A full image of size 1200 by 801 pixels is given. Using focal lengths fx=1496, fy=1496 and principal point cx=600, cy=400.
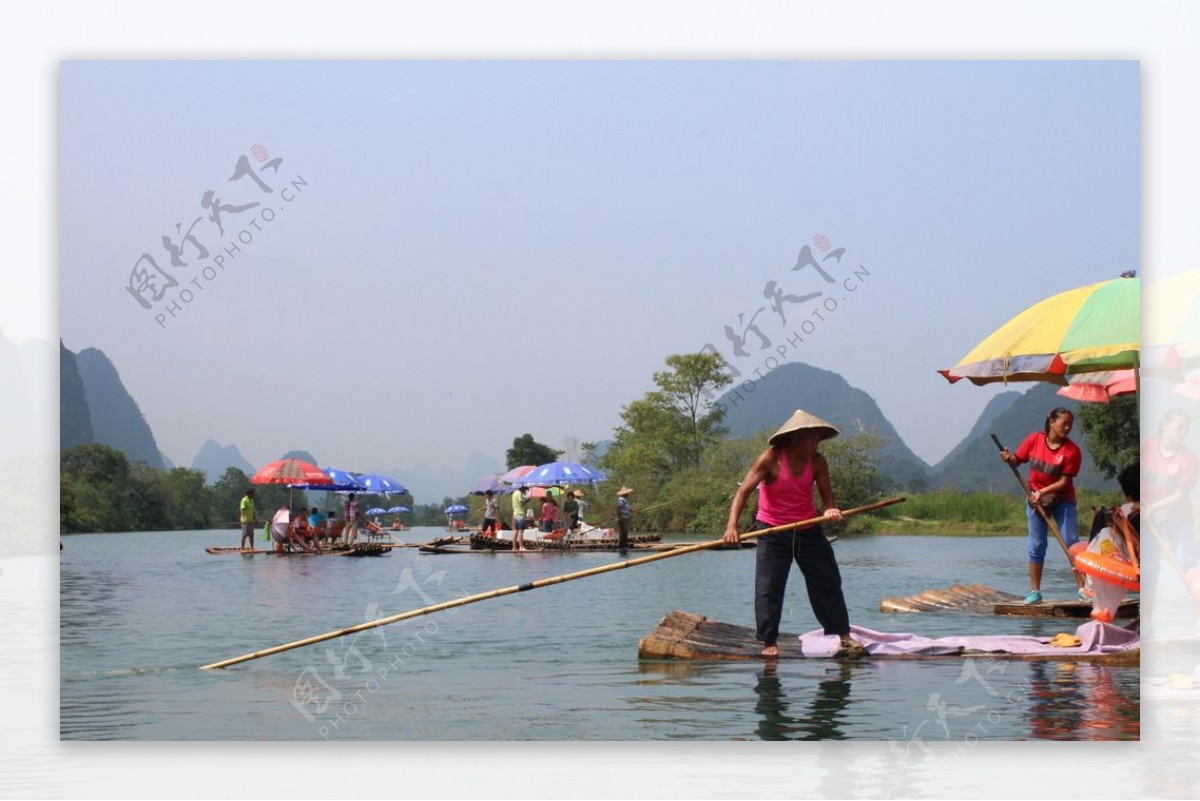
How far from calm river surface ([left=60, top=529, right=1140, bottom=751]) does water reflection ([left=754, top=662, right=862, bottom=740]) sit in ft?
0.04

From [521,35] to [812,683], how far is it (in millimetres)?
3115

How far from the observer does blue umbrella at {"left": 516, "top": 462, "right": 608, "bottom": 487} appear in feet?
55.6

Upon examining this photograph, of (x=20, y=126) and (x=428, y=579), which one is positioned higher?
(x=20, y=126)

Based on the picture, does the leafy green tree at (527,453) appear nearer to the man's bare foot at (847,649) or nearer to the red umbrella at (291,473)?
the red umbrella at (291,473)

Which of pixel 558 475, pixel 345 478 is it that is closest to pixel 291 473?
pixel 345 478

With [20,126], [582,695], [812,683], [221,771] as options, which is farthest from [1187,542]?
[20,126]

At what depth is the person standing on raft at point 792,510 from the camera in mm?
6711

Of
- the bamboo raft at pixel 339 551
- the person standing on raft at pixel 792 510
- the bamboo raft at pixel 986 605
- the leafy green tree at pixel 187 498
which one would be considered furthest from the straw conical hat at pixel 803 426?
the bamboo raft at pixel 339 551

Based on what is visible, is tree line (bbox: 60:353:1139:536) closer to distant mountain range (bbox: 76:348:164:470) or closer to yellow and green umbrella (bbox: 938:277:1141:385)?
distant mountain range (bbox: 76:348:164:470)

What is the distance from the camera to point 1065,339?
7215mm

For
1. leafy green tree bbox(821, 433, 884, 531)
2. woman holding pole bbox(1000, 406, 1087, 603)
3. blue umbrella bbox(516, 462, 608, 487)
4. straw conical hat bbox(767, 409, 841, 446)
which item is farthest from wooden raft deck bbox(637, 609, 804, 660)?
blue umbrella bbox(516, 462, 608, 487)

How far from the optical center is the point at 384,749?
5922mm

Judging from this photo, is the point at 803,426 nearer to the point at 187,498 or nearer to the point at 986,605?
the point at 986,605

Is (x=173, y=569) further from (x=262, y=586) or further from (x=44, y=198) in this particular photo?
(x=44, y=198)
